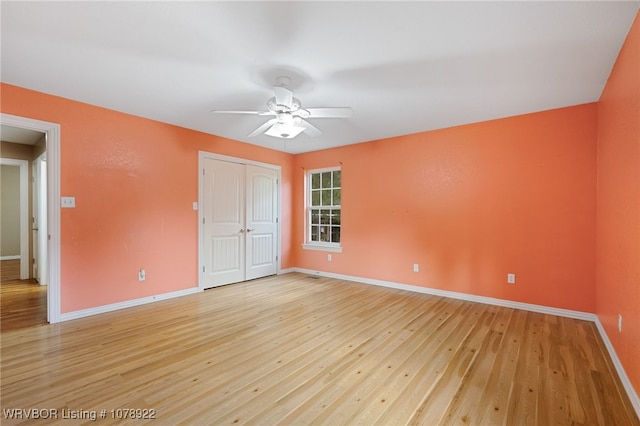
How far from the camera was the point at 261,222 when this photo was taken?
523 cm

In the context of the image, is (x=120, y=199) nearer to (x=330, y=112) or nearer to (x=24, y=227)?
(x=330, y=112)

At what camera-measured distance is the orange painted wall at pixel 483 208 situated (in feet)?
10.5

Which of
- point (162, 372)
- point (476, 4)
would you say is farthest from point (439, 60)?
point (162, 372)

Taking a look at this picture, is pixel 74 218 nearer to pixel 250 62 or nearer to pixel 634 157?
pixel 250 62

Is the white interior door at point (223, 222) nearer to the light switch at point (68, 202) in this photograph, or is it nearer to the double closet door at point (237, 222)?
the double closet door at point (237, 222)

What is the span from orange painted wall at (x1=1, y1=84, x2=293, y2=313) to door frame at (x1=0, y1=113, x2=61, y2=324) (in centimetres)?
5

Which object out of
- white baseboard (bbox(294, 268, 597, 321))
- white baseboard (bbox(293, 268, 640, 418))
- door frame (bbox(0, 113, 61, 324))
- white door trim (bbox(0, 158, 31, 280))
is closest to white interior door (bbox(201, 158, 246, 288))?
white baseboard (bbox(293, 268, 640, 418))

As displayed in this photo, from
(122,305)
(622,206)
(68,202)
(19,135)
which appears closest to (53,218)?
(68,202)

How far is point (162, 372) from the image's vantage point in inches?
81.0

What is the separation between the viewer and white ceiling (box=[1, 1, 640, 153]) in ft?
5.82

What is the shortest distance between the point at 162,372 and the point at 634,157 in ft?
11.9

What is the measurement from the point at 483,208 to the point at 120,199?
15.6ft

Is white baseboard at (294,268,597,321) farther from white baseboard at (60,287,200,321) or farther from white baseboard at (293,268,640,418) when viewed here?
white baseboard at (60,287,200,321)

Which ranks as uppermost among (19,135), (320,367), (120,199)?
(19,135)
